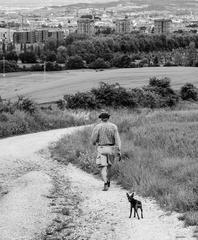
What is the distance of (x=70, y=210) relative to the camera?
34.4 ft

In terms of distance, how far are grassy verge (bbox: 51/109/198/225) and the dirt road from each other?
0.93ft

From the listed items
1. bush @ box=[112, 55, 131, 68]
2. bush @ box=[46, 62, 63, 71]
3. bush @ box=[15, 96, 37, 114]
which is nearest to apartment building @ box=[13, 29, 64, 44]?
bush @ box=[112, 55, 131, 68]

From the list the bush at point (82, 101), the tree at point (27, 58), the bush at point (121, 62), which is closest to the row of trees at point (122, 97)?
the bush at point (82, 101)

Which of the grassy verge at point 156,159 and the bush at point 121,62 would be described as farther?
the bush at point 121,62

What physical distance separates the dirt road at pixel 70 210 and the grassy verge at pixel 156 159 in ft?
0.93

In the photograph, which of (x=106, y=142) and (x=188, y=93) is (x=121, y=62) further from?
(x=106, y=142)

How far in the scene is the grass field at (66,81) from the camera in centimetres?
4157

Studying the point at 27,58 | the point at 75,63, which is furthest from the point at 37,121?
the point at 27,58

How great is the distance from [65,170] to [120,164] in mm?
1400

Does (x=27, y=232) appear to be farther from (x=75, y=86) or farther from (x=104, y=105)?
(x=75, y=86)

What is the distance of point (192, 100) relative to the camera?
118 feet

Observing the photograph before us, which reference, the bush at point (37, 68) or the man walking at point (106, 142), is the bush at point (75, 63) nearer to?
the bush at point (37, 68)

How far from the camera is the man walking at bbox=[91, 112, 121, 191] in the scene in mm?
11359

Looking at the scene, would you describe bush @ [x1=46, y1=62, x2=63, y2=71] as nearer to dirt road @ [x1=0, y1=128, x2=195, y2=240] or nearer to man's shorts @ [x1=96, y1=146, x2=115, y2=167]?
dirt road @ [x1=0, y1=128, x2=195, y2=240]
